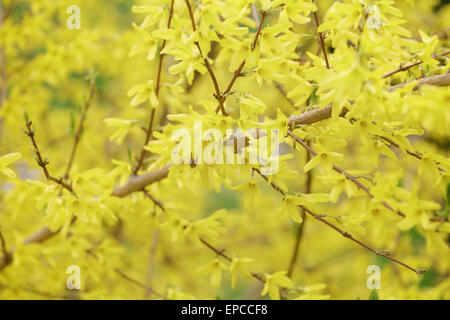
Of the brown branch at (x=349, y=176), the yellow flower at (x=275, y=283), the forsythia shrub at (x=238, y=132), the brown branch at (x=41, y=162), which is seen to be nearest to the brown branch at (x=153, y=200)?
the forsythia shrub at (x=238, y=132)

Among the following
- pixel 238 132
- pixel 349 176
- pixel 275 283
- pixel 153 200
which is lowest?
pixel 275 283

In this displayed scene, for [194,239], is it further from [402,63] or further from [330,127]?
[402,63]

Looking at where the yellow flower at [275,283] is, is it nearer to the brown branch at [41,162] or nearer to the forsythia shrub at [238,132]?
the forsythia shrub at [238,132]

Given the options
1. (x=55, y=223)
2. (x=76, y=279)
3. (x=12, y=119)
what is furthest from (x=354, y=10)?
(x=12, y=119)

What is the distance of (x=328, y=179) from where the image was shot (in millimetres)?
1145

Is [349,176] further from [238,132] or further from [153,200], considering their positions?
[153,200]

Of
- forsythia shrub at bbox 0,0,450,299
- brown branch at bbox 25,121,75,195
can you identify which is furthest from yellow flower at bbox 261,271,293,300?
brown branch at bbox 25,121,75,195

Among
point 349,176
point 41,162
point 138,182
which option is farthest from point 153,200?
point 349,176

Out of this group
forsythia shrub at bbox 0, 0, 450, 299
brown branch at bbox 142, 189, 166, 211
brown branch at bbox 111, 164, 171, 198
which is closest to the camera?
forsythia shrub at bbox 0, 0, 450, 299

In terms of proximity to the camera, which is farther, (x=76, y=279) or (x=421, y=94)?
(x=76, y=279)

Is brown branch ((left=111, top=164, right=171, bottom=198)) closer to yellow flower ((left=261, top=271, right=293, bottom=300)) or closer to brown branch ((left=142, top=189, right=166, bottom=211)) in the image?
brown branch ((left=142, top=189, right=166, bottom=211))

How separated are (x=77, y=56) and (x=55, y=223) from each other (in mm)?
1269

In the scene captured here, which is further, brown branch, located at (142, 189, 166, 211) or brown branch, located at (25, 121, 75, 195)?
brown branch, located at (142, 189, 166, 211)

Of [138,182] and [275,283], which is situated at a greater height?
[138,182]
